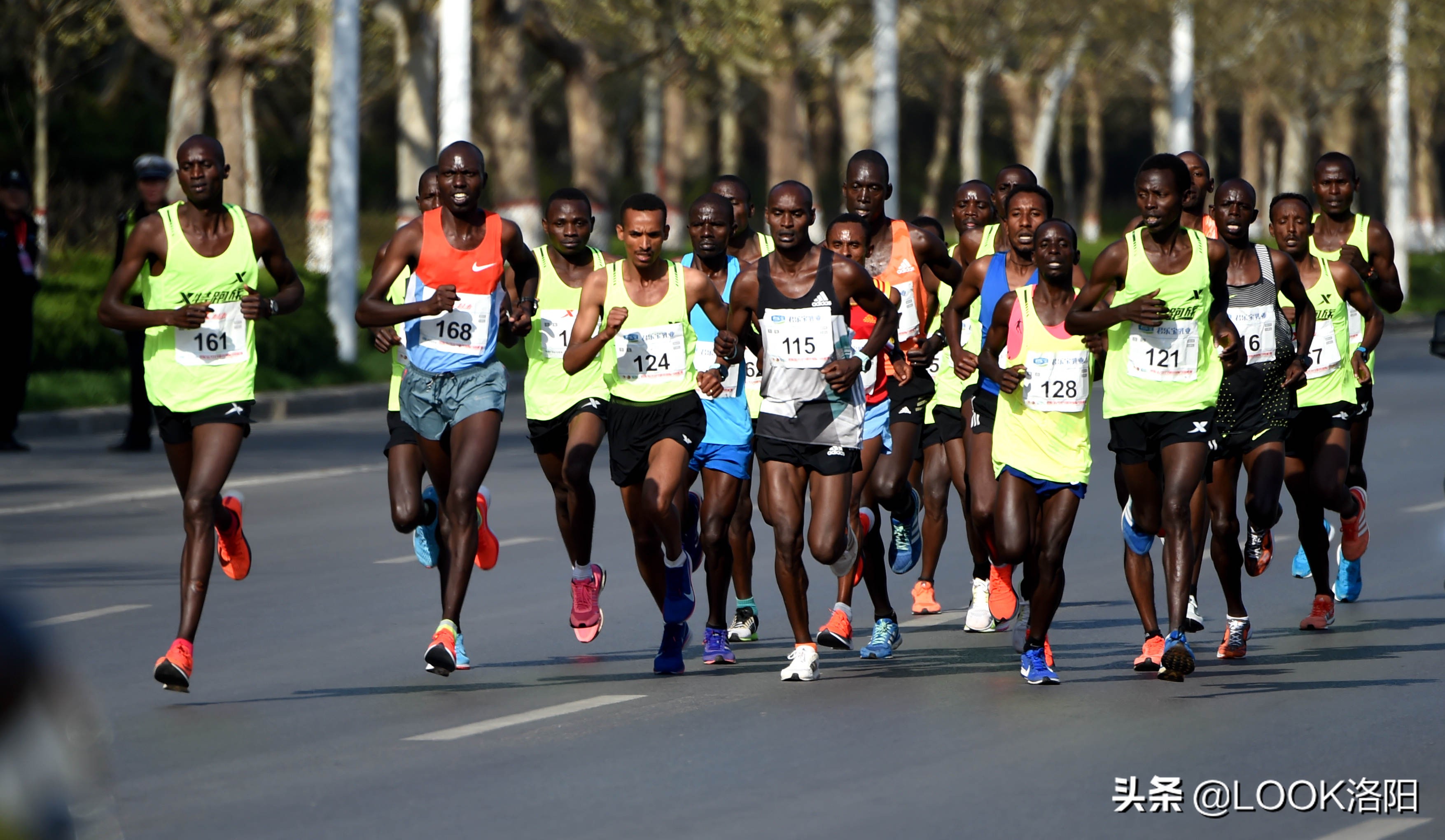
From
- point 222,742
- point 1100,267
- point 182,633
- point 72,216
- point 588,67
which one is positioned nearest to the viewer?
point 222,742

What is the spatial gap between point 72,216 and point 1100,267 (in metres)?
31.1

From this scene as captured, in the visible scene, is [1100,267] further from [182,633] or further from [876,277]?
[182,633]

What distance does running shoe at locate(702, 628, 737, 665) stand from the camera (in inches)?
337

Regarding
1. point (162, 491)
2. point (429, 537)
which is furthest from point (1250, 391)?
point (162, 491)

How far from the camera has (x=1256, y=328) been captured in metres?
8.91

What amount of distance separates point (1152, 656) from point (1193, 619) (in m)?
0.98

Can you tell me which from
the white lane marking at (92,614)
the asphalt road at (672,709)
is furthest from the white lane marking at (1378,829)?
the white lane marking at (92,614)

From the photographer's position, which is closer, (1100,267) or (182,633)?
(182,633)

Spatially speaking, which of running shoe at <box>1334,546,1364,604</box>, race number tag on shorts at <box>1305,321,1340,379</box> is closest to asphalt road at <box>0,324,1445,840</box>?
running shoe at <box>1334,546,1364,604</box>

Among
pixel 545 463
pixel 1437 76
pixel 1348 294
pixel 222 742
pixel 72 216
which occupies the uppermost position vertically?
pixel 1437 76

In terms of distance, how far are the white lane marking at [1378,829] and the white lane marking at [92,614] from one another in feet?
18.2

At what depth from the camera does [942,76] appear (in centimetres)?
5828

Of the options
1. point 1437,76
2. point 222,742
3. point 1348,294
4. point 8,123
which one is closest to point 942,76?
point 1437,76

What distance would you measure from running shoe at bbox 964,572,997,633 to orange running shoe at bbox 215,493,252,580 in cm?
295
